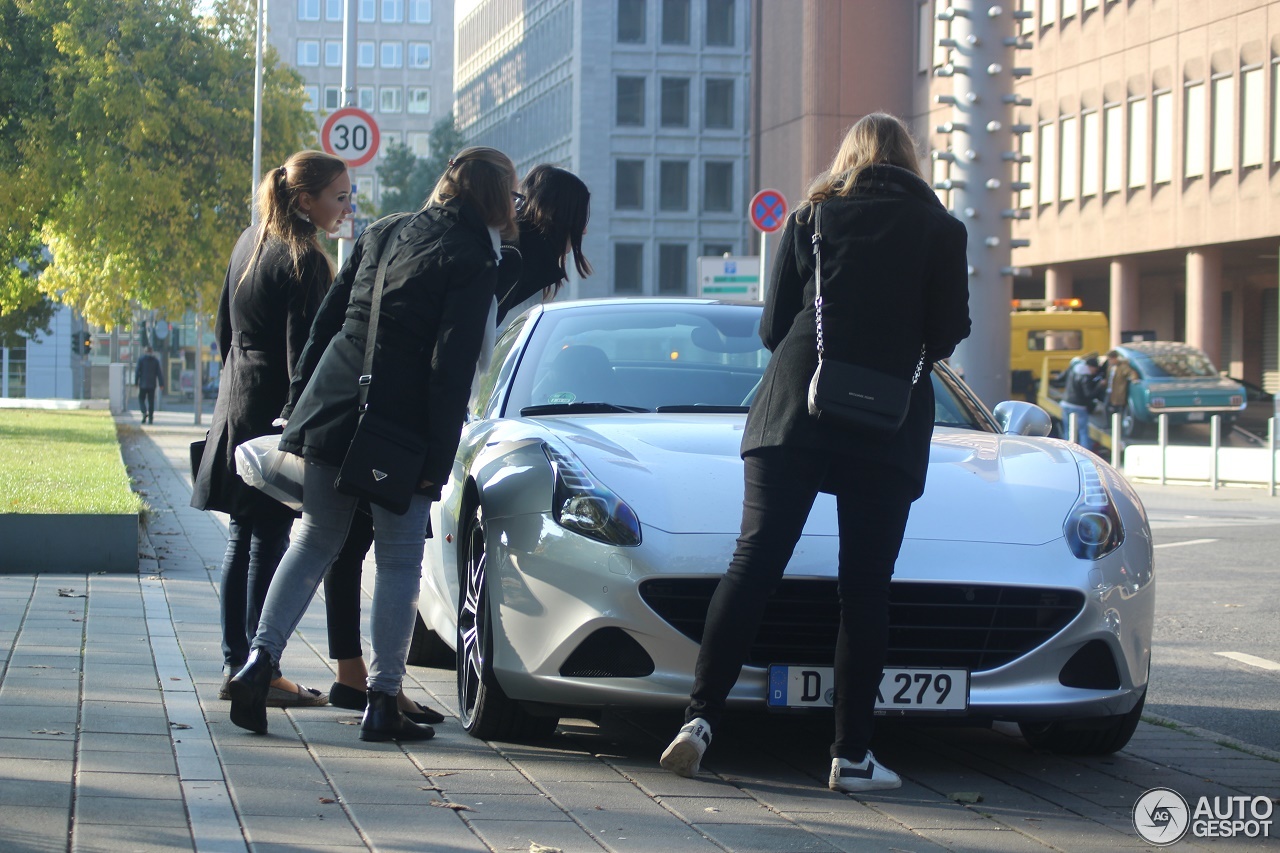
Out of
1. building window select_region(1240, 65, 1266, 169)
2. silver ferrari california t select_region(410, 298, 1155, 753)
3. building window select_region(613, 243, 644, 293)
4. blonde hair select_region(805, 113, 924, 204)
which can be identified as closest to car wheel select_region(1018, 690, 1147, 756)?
silver ferrari california t select_region(410, 298, 1155, 753)

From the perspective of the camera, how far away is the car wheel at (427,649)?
6.92 meters

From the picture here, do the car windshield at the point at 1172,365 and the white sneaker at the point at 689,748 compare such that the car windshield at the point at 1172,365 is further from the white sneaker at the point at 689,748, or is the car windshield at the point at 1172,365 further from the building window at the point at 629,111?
the building window at the point at 629,111

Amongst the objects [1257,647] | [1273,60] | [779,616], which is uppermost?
[1273,60]

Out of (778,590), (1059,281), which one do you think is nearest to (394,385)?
(778,590)

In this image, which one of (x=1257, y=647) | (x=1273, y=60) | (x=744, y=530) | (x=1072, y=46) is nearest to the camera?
(x=744, y=530)

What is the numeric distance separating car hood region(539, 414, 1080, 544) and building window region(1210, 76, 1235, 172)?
37857mm

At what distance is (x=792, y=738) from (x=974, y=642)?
93 cm

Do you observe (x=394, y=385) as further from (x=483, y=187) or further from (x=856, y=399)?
(x=856, y=399)

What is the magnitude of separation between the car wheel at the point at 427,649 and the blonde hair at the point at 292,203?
167cm

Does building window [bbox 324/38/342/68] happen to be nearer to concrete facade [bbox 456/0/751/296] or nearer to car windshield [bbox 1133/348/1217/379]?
concrete facade [bbox 456/0/751/296]

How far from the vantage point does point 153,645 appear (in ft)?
23.0

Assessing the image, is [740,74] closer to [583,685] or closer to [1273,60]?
[1273,60]

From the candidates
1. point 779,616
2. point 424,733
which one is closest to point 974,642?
point 779,616

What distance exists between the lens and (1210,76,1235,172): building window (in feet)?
134
